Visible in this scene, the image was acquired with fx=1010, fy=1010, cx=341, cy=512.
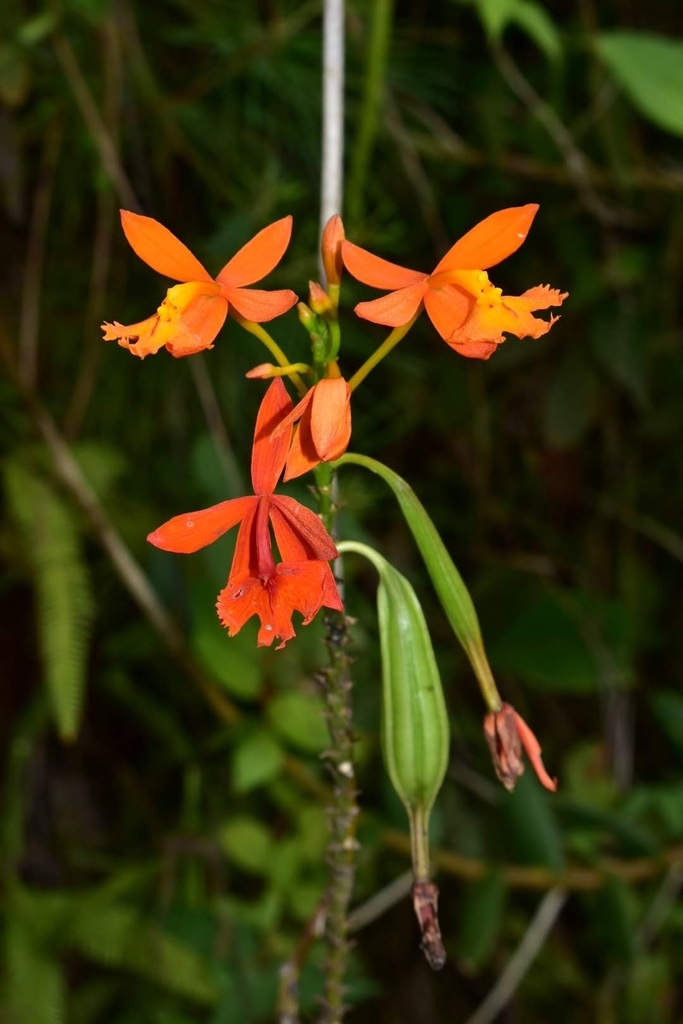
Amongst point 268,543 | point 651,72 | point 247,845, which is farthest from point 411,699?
point 651,72

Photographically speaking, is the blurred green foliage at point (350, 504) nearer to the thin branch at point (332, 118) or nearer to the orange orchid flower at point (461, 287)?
the thin branch at point (332, 118)

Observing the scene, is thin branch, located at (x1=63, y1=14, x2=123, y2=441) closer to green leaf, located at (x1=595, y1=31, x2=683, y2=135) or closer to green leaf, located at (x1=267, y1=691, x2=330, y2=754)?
green leaf, located at (x1=267, y1=691, x2=330, y2=754)

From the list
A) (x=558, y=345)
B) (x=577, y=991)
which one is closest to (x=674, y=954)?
(x=577, y=991)

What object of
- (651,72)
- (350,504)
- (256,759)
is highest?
(651,72)

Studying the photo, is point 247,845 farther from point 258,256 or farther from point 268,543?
point 258,256

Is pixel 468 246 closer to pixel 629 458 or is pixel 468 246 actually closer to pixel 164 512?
pixel 164 512

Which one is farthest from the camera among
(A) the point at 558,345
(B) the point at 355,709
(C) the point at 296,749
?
(A) the point at 558,345

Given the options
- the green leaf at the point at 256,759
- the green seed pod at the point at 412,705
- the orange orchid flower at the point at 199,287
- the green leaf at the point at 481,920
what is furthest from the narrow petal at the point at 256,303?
the green leaf at the point at 481,920

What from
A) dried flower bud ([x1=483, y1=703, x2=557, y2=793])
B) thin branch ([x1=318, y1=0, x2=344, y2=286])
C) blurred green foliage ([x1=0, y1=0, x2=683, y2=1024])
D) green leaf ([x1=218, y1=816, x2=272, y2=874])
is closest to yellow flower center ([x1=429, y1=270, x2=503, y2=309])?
dried flower bud ([x1=483, y1=703, x2=557, y2=793])
